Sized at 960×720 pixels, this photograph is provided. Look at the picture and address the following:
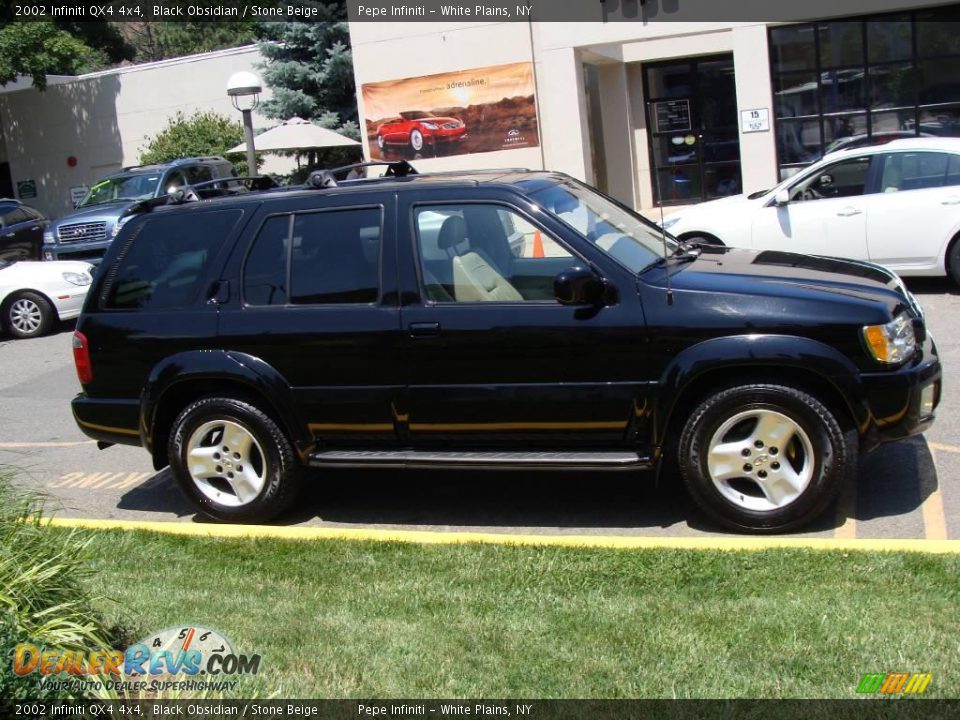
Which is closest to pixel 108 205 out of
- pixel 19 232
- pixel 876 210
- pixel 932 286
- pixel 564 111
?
pixel 19 232

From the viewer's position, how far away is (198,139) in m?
30.7

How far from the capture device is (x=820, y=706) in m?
3.72

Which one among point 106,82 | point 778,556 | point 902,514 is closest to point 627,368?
point 778,556

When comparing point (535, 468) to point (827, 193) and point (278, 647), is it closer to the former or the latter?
point (278, 647)

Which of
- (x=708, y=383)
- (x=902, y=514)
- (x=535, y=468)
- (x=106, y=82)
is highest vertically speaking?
(x=106, y=82)

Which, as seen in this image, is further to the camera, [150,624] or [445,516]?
[445,516]

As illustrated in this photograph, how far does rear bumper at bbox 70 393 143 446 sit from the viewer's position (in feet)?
21.9

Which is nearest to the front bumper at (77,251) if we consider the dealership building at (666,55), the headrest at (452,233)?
the dealership building at (666,55)

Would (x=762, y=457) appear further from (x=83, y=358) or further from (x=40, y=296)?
(x=40, y=296)

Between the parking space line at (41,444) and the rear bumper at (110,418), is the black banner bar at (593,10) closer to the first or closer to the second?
the parking space line at (41,444)

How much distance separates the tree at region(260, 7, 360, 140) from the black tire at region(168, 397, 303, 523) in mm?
19991

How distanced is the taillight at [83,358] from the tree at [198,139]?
78.7 ft

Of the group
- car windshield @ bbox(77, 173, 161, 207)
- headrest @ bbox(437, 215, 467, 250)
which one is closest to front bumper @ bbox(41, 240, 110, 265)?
car windshield @ bbox(77, 173, 161, 207)

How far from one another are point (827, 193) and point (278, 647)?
9522 millimetres
